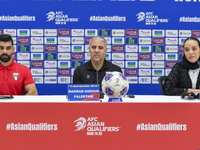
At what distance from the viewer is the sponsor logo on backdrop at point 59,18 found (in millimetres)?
3209

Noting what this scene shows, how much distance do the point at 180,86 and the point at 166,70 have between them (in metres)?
1.18

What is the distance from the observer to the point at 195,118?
1.22 m

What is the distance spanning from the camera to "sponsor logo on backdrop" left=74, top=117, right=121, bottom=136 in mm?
1205

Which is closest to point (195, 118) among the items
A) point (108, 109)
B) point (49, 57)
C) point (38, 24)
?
point (108, 109)

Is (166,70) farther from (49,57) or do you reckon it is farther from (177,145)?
(177,145)

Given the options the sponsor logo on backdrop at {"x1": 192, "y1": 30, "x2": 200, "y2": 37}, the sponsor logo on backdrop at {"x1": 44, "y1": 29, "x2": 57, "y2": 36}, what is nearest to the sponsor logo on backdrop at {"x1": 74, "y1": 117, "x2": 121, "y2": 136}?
the sponsor logo on backdrop at {"x1": 44, "y1": 29, "x2": 57, "y2": 36}

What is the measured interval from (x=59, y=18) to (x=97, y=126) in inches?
97.2

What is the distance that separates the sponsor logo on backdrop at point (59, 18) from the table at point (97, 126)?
2288 mm

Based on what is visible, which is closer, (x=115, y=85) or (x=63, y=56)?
(x=115, y=85)

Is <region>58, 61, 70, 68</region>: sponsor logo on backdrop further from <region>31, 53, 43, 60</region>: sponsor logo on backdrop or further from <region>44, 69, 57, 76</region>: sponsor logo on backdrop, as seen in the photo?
<region>31, 53, 43, 60</region>: sponsor logo on backdrop

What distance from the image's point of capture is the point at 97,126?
1.21 metres

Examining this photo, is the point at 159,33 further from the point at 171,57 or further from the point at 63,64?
the point at 63,64

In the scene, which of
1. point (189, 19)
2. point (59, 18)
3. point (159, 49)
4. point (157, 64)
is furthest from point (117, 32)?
point (189, 19)

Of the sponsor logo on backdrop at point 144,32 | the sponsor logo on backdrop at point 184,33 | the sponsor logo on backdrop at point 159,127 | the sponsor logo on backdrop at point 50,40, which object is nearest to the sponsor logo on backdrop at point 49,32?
the sponsor logo on backdrop at point 50,40
